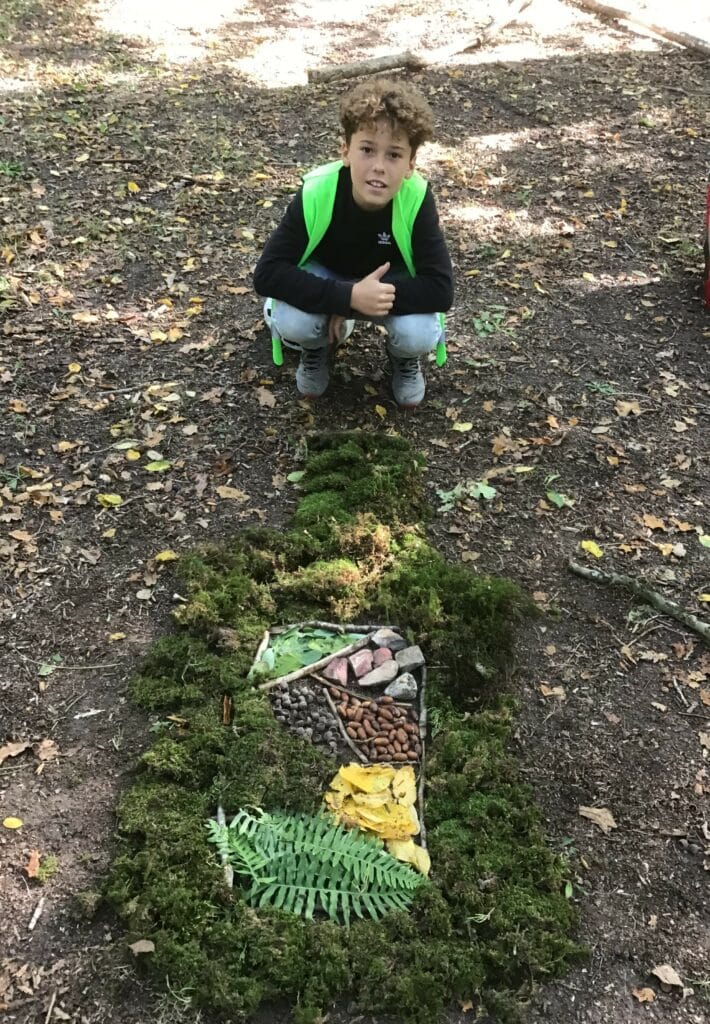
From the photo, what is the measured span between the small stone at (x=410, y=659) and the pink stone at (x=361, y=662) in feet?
0.35

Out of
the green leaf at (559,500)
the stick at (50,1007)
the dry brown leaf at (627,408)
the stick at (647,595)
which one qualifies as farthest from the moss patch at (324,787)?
the dry brown leaf at (627,408)

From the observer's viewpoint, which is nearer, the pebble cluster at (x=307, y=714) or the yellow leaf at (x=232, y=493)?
the pebble cluster at (x=307, y=714)

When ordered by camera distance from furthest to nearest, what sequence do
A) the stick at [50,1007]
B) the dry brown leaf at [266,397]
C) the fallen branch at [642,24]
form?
the fallen branch at [642,24] → the dry brown leaf at [266,397] → the stick at [50,1007]

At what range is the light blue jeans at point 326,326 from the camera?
4.06 m

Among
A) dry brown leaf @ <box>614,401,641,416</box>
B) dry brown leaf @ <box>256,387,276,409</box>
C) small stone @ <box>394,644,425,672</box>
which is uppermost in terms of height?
dry brown leaf @ <box>614,401,641,416</box>

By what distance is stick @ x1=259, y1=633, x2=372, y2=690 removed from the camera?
10.2 ft

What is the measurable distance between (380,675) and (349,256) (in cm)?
210

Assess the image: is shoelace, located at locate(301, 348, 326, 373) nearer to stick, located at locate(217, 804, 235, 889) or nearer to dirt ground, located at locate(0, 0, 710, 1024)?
dirt ground, located at locate(0, 0, 710, 1024)

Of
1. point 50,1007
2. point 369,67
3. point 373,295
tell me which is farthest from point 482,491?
point 369,67

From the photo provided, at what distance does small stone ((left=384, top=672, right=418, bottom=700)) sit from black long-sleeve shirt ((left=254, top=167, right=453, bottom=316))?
1.79 meters

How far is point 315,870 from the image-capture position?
2.59 meters

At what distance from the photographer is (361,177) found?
3.68 m

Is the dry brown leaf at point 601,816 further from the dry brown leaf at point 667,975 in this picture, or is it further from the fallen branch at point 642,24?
the fallen branch at point 642,24

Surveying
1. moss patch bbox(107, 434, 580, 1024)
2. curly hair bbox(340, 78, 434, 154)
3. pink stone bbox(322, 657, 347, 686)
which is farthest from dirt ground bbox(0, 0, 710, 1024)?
curly hair bbox(340, 78, 434, 154)
